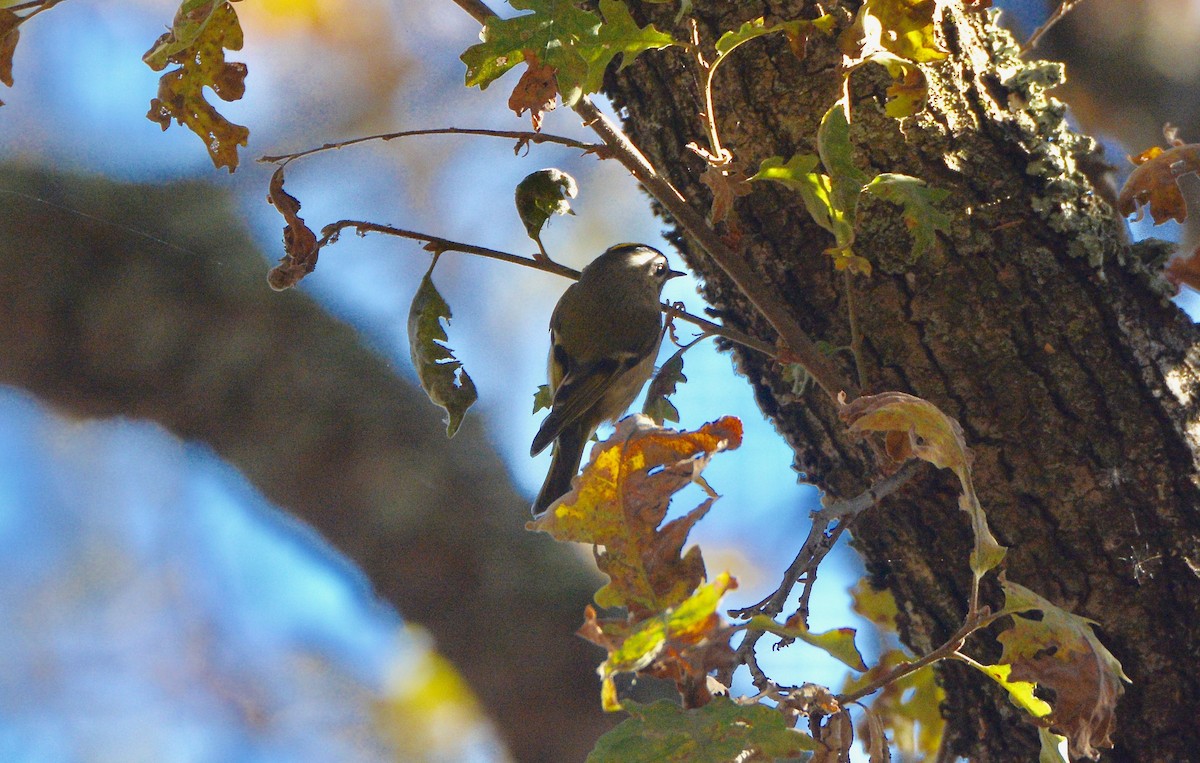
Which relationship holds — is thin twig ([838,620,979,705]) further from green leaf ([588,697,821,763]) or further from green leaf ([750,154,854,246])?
green leaf ([750,154,854,246])

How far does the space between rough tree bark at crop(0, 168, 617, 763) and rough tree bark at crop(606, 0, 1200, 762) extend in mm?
1937

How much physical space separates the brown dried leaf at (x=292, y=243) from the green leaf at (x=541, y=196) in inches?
12.5

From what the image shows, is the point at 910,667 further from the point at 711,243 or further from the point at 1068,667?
the point at 711,243

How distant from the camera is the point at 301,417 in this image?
3.28m

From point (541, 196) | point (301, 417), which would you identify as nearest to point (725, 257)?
point (541, 196)

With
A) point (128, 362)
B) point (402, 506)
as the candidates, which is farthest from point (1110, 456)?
A: point (128, 362)

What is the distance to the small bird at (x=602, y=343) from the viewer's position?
2764 mm

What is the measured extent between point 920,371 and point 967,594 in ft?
1.08

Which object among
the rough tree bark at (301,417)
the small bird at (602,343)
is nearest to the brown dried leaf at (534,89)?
the small bird at (602,343)

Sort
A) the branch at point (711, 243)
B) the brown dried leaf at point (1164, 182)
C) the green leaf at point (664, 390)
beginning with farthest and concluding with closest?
the green leaf at point (664, 390) → the brown dried leaf at point (1164, 182) → the branch at point (711, 243)

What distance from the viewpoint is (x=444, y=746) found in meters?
4.41

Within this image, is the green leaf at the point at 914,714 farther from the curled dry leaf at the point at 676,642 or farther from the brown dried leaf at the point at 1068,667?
the curled dry leaf at the point at 676,642

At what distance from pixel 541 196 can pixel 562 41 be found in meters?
0.47

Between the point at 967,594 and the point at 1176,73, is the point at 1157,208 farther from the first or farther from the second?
the point at 1176,73
